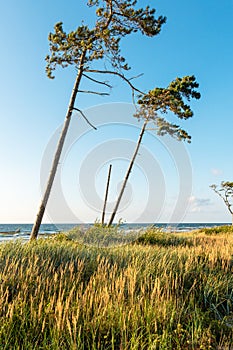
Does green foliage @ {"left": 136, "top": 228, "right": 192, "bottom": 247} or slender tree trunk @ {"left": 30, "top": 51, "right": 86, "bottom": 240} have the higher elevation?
slender tree trunk @ {"left": 30, "top": 51, "right": 86, "bottom": 240}

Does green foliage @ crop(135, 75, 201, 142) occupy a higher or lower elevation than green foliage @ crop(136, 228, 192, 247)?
higher

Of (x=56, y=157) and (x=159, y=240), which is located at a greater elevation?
(x=56, y=157)

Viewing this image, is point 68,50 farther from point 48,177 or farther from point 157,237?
point 157,237

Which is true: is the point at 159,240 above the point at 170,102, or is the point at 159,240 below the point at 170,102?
below

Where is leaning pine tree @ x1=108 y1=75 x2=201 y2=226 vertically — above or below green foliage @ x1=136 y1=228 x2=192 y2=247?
above

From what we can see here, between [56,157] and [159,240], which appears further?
[159,240]

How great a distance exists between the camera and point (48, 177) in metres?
11.2

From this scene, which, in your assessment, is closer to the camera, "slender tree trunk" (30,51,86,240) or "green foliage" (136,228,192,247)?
"slender tree trunk" (30,51,86,240)

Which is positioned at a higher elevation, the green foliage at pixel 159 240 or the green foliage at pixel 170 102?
the green foliage at pixel 170 102

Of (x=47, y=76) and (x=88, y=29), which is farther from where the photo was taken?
(x=47, y=76)

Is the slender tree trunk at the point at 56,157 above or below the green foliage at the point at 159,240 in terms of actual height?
above

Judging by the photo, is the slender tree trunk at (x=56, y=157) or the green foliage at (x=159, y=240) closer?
the slender tree trunk at (x=56, y=157)

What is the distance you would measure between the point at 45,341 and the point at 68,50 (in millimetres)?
11511

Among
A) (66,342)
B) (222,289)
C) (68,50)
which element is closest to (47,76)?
(68,50)
